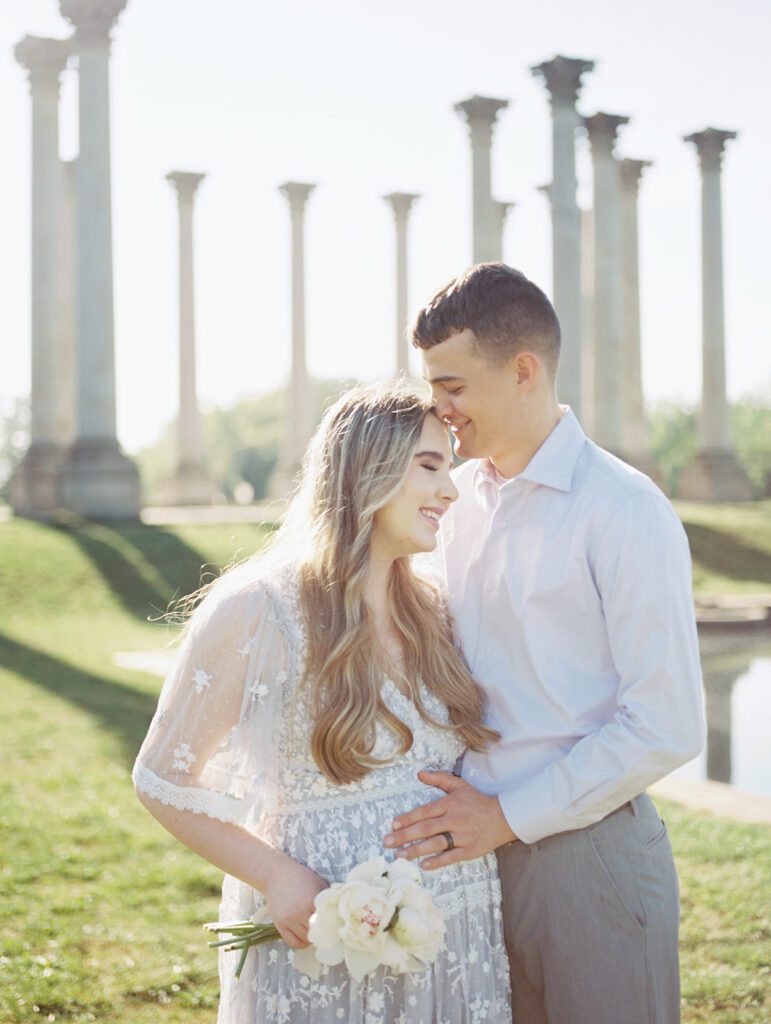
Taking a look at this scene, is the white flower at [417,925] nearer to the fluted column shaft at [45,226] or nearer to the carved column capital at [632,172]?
the fluted column shaft at [45,226]

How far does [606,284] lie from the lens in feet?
340

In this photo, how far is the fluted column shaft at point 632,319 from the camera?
390 ft

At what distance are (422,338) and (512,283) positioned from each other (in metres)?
0.86

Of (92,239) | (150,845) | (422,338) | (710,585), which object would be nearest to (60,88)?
(92,239)

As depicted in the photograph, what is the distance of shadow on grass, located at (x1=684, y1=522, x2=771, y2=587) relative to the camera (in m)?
72.8

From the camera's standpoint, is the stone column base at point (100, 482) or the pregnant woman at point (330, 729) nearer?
the pregnant woman at point (330, 729)

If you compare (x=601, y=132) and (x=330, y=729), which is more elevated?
(x=601, y=132)

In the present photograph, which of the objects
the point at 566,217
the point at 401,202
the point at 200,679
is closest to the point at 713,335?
the point at 566,217

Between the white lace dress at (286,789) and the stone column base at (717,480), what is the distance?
10569 cm

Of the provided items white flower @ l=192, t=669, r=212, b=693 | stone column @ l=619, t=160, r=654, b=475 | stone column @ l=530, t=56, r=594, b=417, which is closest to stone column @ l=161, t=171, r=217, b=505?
stone column @ l=530, t=56, r=594, b=417

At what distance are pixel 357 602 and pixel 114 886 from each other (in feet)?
43.2

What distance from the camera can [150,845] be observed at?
22.5 meters

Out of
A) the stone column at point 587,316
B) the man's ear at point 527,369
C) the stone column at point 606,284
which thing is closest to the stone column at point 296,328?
the stone column at point 587,316

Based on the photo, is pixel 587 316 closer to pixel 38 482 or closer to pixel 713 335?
pixel 713 335
